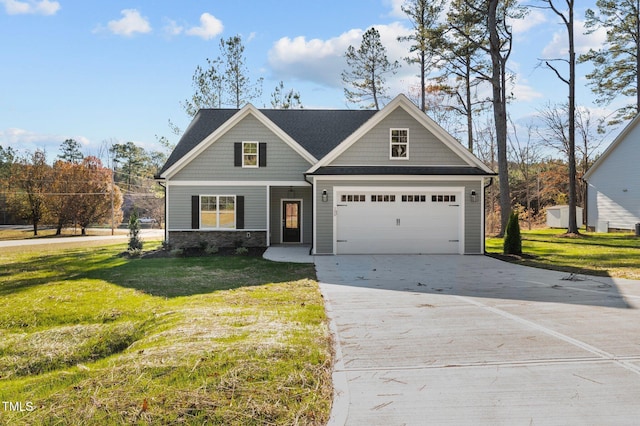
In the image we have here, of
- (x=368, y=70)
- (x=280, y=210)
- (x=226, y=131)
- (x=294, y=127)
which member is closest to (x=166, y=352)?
(x=226, y=131)

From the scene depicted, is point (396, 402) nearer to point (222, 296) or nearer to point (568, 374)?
point (568, 374)

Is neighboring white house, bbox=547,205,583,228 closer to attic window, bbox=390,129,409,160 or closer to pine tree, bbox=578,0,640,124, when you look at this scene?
pine tree, bbox=578,0,640,124

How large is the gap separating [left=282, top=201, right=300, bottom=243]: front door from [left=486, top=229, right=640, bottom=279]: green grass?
308 inches

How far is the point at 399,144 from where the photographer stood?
15062 millimetres

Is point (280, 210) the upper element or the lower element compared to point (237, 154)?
lower

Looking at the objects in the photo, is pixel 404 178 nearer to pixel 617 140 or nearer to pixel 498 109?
pixel 498 109

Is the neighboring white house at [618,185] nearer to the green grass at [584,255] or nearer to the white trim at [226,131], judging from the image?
the green grass at [584,255]

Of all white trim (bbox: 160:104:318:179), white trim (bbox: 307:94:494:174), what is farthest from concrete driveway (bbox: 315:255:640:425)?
white trim (bbox: 160:104:318:179)

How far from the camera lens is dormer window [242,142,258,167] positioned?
1705 centimetres

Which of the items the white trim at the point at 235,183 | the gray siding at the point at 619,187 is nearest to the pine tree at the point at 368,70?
the gray siding at the point at 619,187

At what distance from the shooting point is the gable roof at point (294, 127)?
1700cm

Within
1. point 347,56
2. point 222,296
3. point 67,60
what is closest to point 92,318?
point 222,296

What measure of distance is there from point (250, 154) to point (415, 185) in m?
6.72

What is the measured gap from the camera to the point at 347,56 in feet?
96.8
